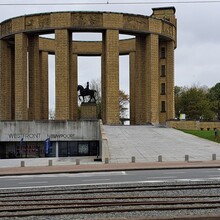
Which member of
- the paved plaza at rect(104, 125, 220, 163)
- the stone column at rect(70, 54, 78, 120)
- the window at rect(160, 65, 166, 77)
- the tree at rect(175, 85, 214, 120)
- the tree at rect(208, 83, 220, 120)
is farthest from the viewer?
the tree at rect(208, 83, 220, 120)

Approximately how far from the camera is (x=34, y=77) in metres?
62.6

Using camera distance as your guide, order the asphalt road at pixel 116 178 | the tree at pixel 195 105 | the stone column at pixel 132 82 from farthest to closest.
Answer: the tree at pixel 195 105
the stone column at pixel 132 82
the asphalt road at pixel 116 178

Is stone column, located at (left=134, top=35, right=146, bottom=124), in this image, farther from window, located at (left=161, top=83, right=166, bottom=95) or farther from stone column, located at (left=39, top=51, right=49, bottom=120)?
stone column, located at (left=39, top=51, right=49, bottom=120)

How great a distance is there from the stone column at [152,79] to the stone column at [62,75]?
10643mm

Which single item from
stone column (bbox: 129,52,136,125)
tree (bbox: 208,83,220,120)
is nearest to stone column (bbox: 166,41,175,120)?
stone column (bbox: 129,52,136,125)

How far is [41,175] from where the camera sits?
2362 cm

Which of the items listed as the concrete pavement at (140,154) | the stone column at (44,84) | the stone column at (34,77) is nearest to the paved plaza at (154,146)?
the concrete pavement at (140,154)

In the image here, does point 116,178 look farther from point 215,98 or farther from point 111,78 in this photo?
point 215,98

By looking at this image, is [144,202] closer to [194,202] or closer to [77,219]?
[194,202]

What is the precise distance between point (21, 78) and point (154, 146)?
1063 inches

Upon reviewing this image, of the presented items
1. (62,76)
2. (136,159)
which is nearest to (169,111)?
(62,76)

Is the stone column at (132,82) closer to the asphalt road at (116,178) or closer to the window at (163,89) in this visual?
the window at (163,89)

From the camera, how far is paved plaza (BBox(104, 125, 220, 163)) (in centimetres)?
3111

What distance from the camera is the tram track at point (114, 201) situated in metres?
12.0
